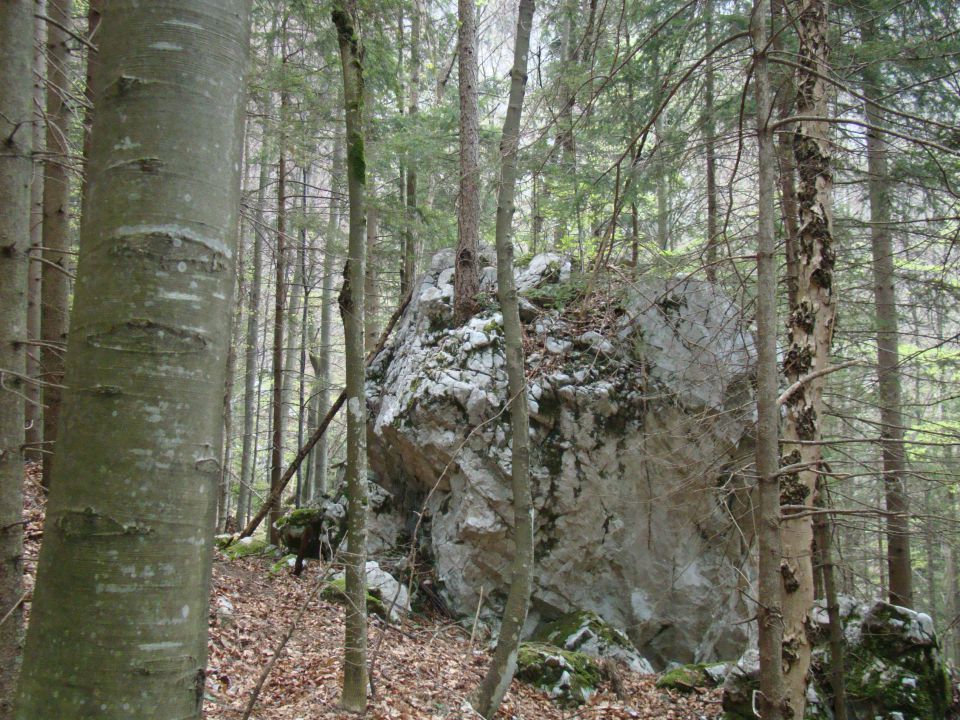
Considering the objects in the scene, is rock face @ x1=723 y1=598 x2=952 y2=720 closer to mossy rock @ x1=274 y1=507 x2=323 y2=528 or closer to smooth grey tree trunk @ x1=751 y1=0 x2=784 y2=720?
smooth grey tree trunk @ x1=751 y1=0 x2=784 y2=720

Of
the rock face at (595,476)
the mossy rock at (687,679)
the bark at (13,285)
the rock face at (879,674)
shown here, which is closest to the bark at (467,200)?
the rock face at (595,476)

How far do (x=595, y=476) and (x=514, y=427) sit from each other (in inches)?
111

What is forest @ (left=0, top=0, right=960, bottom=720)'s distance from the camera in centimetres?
102

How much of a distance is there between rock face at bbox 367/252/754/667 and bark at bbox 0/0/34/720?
4692 millimetres

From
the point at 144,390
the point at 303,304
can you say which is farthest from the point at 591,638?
the point at 303,304

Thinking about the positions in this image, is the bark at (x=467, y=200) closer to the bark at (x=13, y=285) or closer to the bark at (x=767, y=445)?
the bark at (x=767, y=445)

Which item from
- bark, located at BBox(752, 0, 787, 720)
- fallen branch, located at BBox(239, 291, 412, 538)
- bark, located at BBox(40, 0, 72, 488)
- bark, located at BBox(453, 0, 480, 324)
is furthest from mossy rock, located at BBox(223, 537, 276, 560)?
bark, located at BBox(752, 0, 787, 720)

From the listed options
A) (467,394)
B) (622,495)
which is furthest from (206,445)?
(622,495)

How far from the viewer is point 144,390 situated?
3.27ft

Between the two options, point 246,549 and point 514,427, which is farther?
point 246,549

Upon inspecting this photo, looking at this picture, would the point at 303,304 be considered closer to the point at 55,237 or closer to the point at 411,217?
the point at 411,217

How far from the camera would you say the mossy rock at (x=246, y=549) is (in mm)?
8516

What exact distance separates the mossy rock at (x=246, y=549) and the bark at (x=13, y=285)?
552 centimetres

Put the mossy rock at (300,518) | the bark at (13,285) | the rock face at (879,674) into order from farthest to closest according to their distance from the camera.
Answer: the mossy rock at (300,518), the rock face at (879,674), the bark at (13,285)
